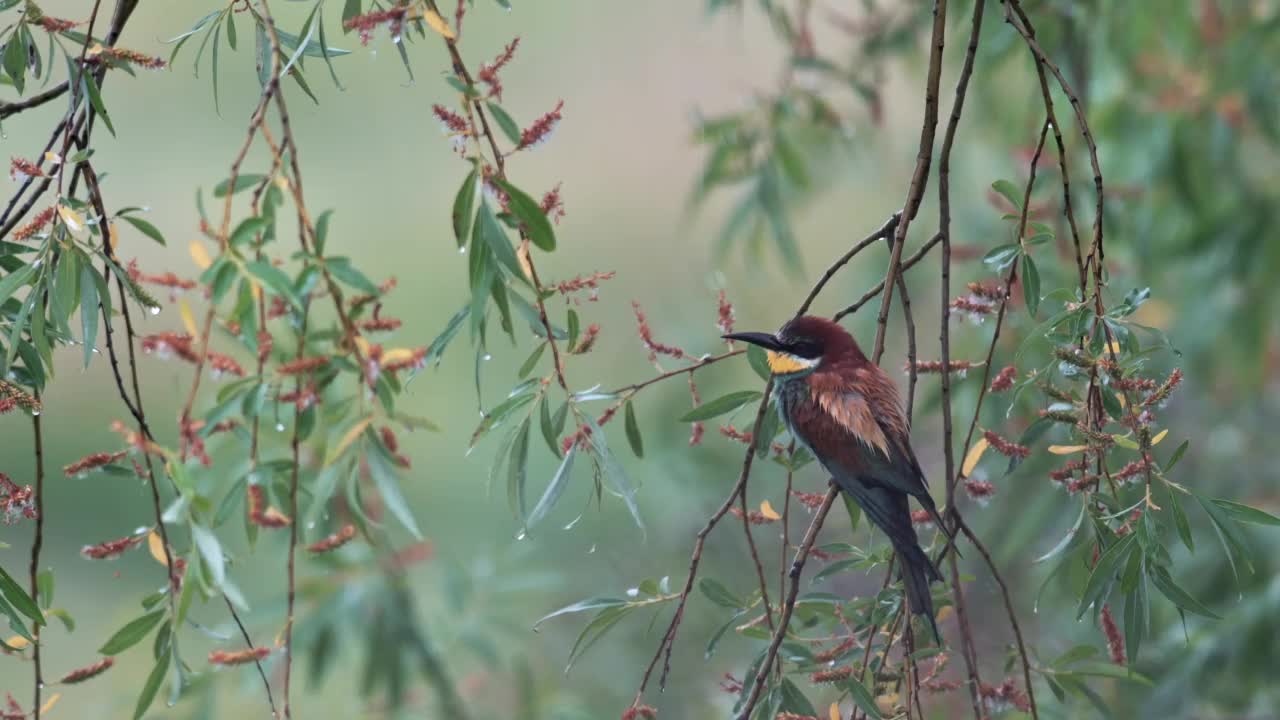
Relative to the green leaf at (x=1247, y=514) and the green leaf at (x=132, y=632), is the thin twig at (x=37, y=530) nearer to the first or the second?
the green leaf at (x=132, y=632)

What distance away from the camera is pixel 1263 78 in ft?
7.09

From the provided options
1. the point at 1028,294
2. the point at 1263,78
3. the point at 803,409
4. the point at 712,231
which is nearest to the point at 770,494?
the point at 1263,78

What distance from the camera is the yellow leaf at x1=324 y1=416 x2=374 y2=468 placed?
78cm

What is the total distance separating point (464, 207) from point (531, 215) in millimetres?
45

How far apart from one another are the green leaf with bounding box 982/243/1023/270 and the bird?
13 cm

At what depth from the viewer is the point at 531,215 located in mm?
816

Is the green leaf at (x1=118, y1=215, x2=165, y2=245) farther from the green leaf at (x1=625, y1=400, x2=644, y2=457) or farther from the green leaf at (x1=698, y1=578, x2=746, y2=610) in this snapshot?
the green leaf at (x1=698, y1=578, x2=746, y2=610)

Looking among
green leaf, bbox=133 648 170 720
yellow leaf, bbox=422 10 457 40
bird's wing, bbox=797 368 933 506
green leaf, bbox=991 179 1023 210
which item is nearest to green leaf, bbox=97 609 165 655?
green leaf, bbox=133 648 170 720

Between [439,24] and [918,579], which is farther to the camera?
[918,579]

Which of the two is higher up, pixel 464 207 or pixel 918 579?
pixel 464 207

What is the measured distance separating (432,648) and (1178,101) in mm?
1664

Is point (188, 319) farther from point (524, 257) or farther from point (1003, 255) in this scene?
point (1003, 255)

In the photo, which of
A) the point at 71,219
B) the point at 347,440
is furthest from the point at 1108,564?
the point at 71,219

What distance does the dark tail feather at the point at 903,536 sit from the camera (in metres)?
1.00
